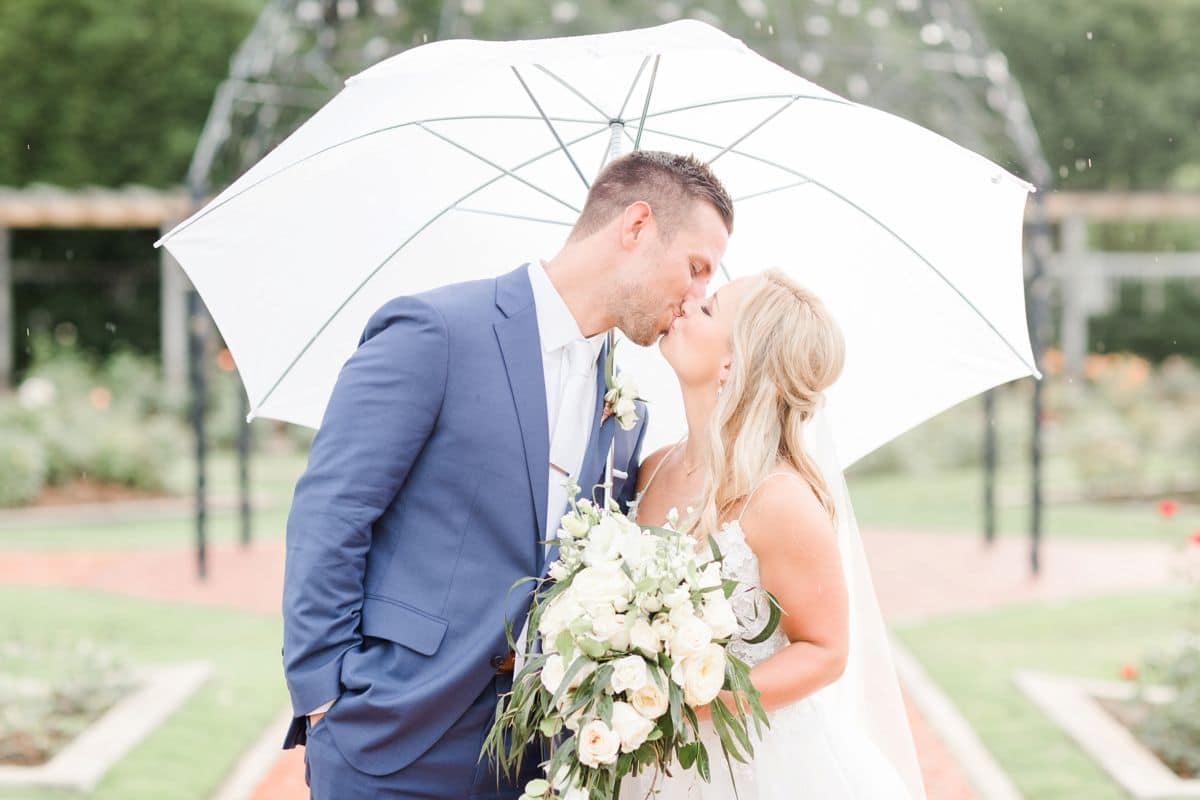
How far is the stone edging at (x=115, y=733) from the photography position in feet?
17.1

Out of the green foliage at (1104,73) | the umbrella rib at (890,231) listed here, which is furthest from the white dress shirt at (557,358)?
the green foliage at (1104,73)

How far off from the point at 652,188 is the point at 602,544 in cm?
98

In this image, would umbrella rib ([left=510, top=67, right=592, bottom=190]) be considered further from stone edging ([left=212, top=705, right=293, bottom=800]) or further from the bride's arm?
stone edging ([left=212, top=705, right=293, bottom=800])

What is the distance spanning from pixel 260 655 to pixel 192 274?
4885 millimetres

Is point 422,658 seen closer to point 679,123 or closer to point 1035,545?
point 679,123

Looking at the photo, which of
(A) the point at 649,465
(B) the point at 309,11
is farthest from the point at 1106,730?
(B) the point at 309,11

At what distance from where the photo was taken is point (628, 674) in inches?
95.0

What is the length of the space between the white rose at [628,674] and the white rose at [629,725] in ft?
0.14

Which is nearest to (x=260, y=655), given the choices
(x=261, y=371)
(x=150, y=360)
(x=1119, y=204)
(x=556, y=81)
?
(x=261, y=371)

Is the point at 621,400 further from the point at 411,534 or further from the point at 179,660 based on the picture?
the point at 179,660

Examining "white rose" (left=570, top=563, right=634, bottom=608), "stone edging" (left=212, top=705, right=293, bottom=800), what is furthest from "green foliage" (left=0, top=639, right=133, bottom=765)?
"white rose" (left=570, top=563, right=634, bottom=608)

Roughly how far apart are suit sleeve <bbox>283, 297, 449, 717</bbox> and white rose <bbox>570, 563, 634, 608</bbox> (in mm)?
483

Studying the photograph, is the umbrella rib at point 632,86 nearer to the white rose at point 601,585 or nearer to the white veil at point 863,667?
the white veil at point 863,667

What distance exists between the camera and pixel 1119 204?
2280cm
